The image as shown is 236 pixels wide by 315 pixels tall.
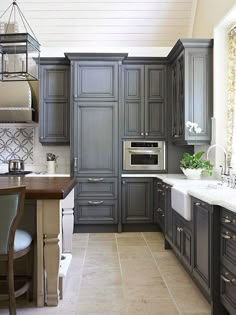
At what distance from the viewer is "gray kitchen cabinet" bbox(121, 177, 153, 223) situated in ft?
16.1

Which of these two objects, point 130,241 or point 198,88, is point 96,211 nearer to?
point 130,241

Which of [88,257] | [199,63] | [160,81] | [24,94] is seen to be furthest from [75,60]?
[88,257]

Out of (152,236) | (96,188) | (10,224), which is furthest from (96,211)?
(10,224)

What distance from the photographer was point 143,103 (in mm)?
4996

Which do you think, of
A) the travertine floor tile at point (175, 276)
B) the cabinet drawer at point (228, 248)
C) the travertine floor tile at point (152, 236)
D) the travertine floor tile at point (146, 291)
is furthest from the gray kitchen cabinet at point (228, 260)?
the travertine floor tile at point (152, 236)

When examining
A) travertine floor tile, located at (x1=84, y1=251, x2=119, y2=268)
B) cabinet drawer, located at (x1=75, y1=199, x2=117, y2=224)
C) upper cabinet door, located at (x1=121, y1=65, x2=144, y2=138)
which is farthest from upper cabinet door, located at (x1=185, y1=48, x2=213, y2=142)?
travertine floor tile, located at (x1=84, y1=251, x2=119, y2=268)

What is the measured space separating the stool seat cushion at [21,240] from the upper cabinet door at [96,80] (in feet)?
9.19

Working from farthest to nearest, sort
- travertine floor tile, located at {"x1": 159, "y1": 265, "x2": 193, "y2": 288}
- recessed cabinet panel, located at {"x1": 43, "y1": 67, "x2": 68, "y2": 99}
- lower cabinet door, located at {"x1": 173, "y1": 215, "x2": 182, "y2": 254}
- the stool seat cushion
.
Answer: recessed cabinet panel, located at {"x1": 43, "y1": 67, "x2": 68, "y2": 99}, lower cabinet door, located at {"x1": 173, "y1": 215, "x2": 182, "y2": 254}, travertine floor tile, located at {"x1": 159, "y1": 265, "x2": 193, "y2": 288}, the stool seat cushion

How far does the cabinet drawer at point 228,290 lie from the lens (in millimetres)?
2066

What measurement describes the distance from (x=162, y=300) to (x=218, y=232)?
0.78m

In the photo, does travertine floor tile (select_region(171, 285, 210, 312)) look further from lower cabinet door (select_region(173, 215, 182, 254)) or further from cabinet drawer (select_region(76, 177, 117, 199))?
cabinet drawer (select_region(76, 177, 117, 199))

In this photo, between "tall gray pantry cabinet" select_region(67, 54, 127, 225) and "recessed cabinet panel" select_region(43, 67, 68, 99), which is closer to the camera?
"tall gray pantry cabinet" select_region(67, 54, 127, 225)

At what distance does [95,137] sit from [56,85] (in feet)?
3.29

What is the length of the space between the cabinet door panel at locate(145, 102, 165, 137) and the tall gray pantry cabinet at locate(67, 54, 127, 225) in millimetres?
515
